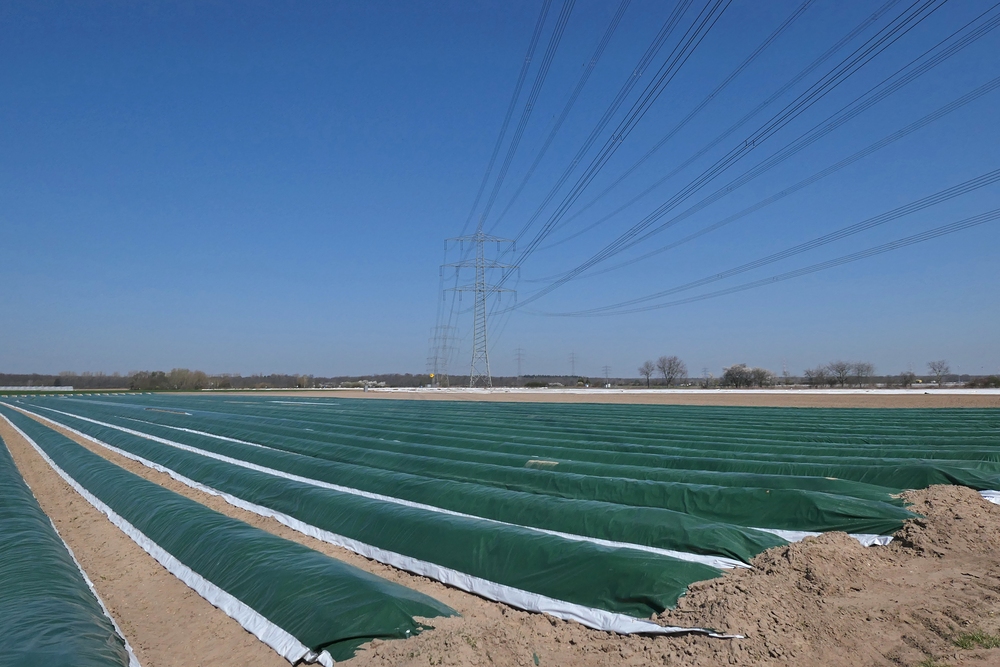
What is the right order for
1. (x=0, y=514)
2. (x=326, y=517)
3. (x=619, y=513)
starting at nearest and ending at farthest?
1. (x=619, y=513)
2. (x=0, y=514)
3. (x=326, y=517)

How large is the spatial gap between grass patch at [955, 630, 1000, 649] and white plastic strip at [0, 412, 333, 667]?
13.9ft

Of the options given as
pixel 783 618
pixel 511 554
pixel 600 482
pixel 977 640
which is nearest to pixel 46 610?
pixel 511 554

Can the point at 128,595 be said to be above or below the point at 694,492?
below

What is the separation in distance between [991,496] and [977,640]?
4.85 metres

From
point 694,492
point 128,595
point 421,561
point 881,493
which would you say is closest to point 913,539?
point 881,493

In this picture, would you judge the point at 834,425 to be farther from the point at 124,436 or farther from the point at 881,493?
the point at 124,436

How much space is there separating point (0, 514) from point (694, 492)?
8290 millimetres

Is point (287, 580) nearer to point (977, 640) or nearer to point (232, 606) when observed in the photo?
point (232, 606)

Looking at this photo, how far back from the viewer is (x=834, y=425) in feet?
55.2

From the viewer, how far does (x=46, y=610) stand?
409cm

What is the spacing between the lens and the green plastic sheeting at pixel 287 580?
3.97 m

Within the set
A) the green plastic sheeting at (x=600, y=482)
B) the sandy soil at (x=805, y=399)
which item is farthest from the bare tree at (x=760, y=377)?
the green plastic sheeting at (x=600, y=482)

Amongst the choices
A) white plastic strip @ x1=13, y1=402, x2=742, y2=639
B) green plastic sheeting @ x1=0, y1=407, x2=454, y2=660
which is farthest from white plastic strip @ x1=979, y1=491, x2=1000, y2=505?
green plastic sheeting @ x1=0, y1=407, x2=454, y2=660

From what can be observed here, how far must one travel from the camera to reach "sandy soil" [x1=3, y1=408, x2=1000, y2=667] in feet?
12.3
